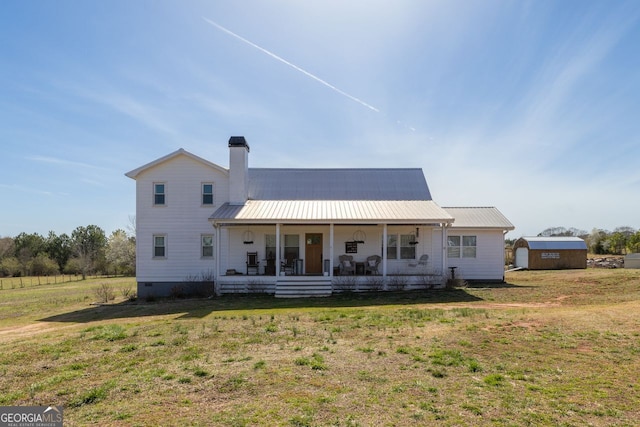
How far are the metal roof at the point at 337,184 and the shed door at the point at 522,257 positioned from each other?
13.0 meters

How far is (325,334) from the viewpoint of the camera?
323 inches

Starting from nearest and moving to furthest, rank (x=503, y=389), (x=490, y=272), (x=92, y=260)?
(x=503, y=389) → (x=490, y=272) → (x=92, y=260)

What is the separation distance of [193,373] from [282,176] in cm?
1790

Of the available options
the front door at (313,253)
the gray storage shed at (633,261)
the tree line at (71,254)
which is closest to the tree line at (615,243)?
the gray storage shed at (633,261)

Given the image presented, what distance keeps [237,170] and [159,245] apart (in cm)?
545

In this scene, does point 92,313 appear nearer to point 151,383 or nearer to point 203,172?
point 203,172

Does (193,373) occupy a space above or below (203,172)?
below

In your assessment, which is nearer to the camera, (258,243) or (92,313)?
(92,313)

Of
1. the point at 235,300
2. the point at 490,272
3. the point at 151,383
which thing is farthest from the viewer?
the point at 490,272

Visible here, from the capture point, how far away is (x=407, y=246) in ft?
61.7

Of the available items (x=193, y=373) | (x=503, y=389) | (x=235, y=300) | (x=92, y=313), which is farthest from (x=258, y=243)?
(x=503, y=389)

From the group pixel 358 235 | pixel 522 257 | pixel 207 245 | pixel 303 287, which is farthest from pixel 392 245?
pixel 522 257

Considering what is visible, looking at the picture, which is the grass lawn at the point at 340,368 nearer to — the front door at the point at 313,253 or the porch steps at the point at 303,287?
the porch steps at the point at 303,287

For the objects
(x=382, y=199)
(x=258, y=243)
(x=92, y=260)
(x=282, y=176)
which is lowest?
(x=92, y=260)
